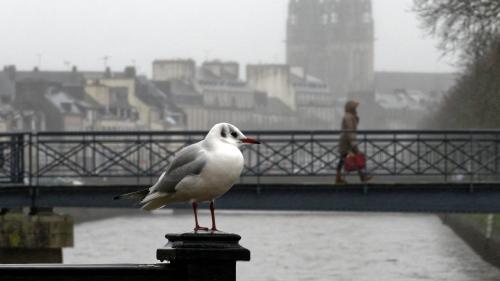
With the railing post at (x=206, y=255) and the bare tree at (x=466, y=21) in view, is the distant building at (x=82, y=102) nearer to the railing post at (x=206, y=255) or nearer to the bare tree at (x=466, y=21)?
the bare tree at (x=466, y=21)

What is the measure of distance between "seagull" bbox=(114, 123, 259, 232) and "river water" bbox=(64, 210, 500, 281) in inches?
997

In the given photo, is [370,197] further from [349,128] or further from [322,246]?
[322,246]

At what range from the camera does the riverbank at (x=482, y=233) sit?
47219 mm

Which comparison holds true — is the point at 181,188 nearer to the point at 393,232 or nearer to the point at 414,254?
the point at 414,254

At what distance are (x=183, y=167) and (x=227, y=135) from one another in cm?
55

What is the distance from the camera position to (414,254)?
5106 cm

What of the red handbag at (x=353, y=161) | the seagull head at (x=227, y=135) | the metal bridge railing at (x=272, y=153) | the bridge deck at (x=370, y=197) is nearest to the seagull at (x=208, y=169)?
the seagull head at (x=227, y=135)

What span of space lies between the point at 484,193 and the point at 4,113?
341ft

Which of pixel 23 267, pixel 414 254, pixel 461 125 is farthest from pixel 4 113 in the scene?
pixel 23 267

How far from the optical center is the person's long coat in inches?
1102

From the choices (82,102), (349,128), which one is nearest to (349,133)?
(349,128)

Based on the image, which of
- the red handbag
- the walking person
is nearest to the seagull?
the walking person

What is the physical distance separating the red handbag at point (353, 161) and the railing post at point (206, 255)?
16.8 m

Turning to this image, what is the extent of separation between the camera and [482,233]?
52.2 metres
